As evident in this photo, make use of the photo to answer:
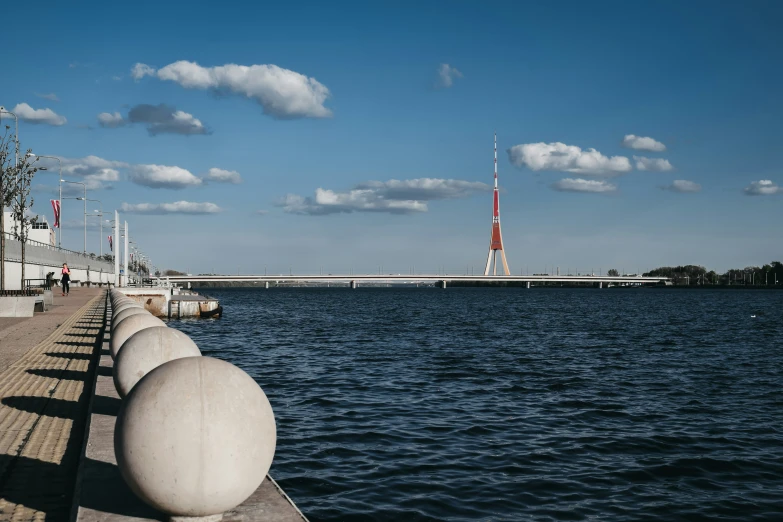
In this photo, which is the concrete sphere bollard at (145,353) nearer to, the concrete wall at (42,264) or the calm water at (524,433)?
the calm water at (524,433)

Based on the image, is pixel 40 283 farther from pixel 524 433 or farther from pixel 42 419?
pixel 524 433

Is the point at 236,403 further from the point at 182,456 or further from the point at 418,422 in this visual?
the point at 418,422

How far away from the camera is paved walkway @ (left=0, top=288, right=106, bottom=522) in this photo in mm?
7863

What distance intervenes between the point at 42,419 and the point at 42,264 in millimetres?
60524

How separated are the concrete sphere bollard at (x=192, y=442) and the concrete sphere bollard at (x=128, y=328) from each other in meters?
7.23

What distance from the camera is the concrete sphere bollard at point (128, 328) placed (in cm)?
1353

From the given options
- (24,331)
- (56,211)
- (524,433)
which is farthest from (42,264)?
(524,433)

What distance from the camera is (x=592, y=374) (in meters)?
25.8

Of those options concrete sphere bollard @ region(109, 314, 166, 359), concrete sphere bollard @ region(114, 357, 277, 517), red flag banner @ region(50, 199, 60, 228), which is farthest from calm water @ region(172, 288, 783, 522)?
red flag banner @ region(50, 199, 60, 228)

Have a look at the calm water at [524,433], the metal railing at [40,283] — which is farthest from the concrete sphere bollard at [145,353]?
the metal railing at [40,283]

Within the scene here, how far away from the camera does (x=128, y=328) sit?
45.5 ft

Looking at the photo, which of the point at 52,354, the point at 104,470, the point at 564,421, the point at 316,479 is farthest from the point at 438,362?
the point at 104,470

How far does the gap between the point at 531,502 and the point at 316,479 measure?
11.7 ft

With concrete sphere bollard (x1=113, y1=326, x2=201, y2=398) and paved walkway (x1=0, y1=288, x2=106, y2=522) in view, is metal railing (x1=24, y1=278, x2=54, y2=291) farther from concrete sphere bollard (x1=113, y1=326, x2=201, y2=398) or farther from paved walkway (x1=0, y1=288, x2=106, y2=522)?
concrete sphere bollard (x1=113, y1=326, x2=201, y2=398)
